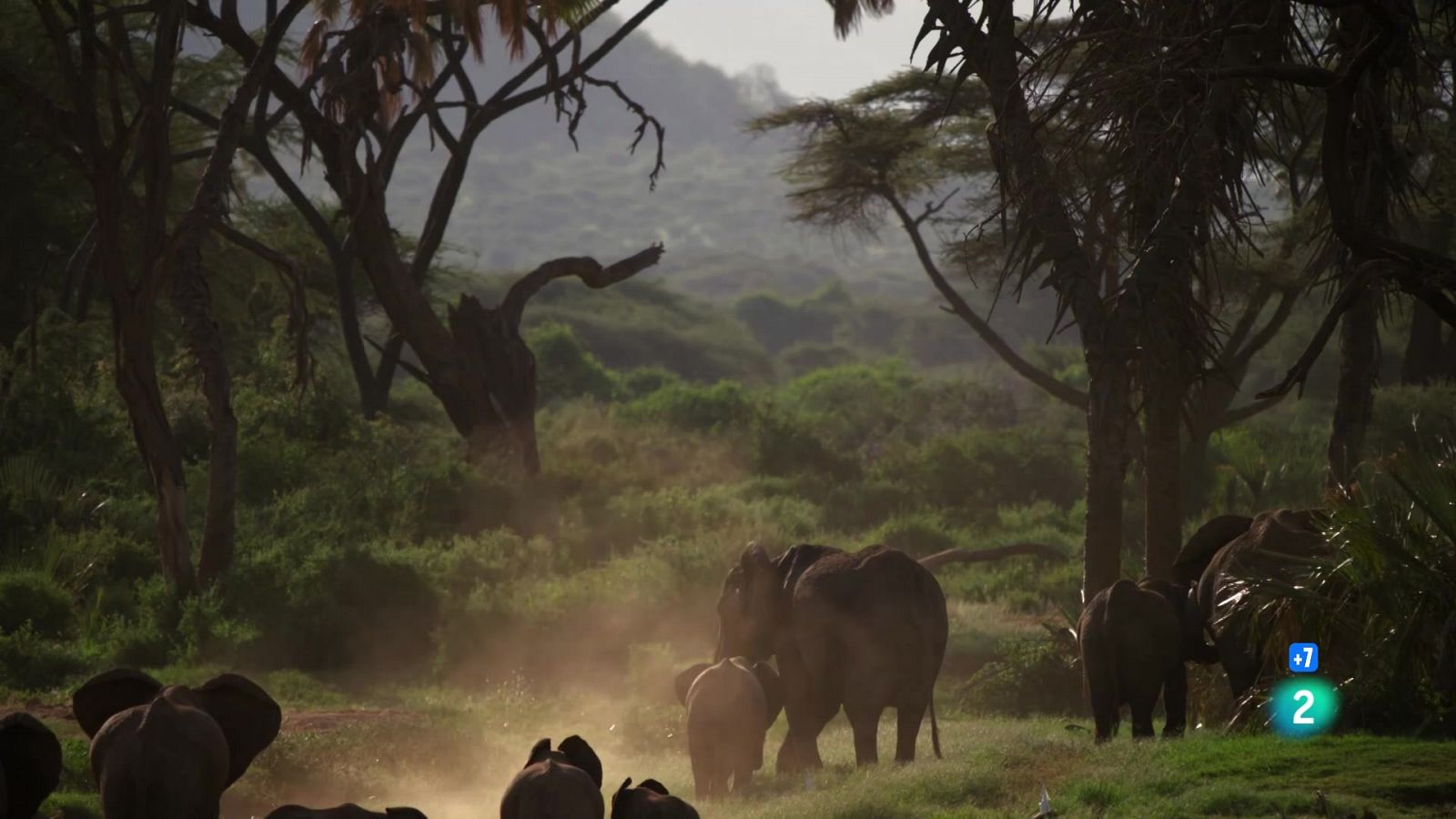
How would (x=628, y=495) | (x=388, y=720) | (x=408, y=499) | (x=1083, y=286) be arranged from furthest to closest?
1. (x=628, y=495)
2. (x=408, y=499)
3. (x=1083, y=286)
4. (x=388, y=720)

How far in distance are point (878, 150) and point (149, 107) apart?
10003 millimetres

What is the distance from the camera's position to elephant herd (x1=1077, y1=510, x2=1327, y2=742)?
9.55 meters

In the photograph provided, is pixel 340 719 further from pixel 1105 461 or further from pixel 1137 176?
pixel 1137 176

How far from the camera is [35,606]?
14.7m

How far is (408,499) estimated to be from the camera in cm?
2000

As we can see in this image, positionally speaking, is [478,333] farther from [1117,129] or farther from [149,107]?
[1117,129]

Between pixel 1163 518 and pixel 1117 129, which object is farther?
pixel 1163 518

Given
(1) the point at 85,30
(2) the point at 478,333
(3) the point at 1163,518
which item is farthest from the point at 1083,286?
(2) the point at 478,333

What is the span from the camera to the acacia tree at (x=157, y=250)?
1544 cm

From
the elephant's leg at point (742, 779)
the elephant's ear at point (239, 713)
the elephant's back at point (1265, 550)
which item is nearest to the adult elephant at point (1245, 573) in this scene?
the elephant's back at point (1265, 550)

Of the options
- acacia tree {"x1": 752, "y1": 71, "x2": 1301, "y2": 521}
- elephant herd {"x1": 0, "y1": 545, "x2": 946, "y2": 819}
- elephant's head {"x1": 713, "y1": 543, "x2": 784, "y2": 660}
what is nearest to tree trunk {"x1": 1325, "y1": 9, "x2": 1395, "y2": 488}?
elephant herd {"x1": 0, "y1": 545, "x2": 946, "y2": 819}

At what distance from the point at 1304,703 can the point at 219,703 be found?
18.5 feet

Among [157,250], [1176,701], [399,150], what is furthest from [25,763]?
[399,150]

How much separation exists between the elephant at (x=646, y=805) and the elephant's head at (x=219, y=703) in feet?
5.25
